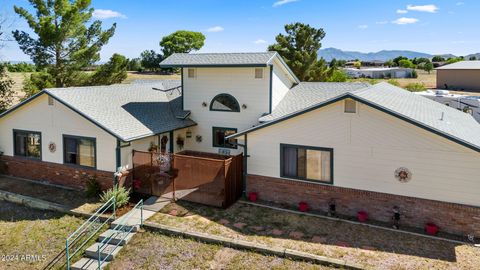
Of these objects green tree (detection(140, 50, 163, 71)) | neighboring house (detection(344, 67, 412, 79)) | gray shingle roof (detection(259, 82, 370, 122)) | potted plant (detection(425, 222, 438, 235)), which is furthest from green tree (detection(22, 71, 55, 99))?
neighboring house (detection(344, 67, 412, 79))

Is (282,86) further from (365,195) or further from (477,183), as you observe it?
(477,183)

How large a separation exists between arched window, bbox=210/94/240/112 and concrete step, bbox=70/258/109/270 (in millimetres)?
10466

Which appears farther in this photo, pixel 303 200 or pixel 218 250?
pixel 303 200

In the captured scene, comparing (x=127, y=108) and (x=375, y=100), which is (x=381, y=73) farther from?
(x=127, y=108)

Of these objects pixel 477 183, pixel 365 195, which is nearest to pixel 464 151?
pixel 477 183

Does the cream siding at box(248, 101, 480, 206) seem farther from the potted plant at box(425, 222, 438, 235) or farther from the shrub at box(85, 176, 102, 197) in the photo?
the shrub at box(85, 176, 102, 197)

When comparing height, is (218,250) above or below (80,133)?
below

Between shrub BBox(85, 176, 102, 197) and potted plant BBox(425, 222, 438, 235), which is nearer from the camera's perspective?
potted plant BBox(425, 222, 438, 235)

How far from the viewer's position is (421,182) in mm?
13070

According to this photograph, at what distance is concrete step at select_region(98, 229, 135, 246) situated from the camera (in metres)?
12.6

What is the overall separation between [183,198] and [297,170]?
5066 millimetres

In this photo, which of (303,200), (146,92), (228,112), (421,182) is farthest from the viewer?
(146,92)

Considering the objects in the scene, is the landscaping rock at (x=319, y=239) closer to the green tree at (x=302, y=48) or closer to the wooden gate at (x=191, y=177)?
the wooden gate at (x=191, y=177)

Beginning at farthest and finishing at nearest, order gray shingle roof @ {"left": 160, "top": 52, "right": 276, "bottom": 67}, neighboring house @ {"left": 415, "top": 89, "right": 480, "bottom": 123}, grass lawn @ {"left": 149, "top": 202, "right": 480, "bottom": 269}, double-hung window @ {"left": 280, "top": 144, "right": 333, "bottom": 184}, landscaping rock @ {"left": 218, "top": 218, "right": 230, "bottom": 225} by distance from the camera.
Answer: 1. neighboring house @ {"left": 415, "top": 89, "right": 480, "bottom": 123}
2. gray shingle roof @ {"left": 160, "top": 52, "right": 276, "bottom": 67}
3. double-hung window @ {"left": 280, "top": 144, "right": 333, "bottom": 184}
4. landscaping rock @ {"left": 218, "top": 218, "right": 230, "bottom": 225}
5. grass lawn @ {"left": 149, "top": 202, "right": 480, "bottom": 269}
